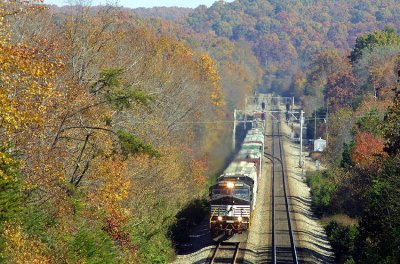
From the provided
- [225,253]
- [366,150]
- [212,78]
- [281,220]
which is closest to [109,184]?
[225,253]

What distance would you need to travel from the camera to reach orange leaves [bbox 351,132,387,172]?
3853 centimetres

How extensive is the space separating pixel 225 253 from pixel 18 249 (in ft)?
45.4

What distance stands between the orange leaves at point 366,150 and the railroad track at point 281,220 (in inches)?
208

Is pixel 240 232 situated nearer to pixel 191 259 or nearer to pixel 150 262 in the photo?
pixel 191 259

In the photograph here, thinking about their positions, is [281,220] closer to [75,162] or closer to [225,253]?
[225,253]

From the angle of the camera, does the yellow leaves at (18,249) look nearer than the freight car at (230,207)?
Yes

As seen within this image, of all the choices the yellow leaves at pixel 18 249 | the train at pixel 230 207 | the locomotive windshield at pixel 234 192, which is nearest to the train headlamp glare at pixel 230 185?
the train at pixel 230 207

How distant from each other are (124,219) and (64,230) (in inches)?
183

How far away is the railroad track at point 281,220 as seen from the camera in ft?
88.9

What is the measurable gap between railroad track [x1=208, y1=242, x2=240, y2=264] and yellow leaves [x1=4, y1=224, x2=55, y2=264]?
11027mm

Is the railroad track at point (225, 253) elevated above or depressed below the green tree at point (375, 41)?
below

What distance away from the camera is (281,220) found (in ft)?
120

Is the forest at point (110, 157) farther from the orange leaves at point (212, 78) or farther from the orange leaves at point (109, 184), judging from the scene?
the orange leaves at point (212, 78)

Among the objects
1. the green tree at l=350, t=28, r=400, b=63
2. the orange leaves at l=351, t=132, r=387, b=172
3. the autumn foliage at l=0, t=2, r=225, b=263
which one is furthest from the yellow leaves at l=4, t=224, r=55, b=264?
the green tree at l=350, t=28, r=400, b=63
